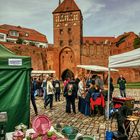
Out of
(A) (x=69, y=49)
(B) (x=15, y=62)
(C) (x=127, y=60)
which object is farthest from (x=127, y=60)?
(A) (x=69, y=49)

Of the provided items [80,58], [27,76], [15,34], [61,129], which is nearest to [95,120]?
[27,76]

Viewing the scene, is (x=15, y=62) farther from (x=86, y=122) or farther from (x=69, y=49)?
(x=69, y=49)

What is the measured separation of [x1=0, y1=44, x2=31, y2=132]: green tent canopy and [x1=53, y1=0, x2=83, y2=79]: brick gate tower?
51.3 m

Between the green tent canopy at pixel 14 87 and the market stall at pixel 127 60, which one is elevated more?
the market stall at pixel 127 60

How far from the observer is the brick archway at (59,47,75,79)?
195ft

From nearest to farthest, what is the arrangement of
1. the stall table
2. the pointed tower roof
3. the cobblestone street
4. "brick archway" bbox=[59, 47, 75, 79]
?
1. the cobblestone street
2. the stall table
3. "brick archway" bbox=[59, 47, 75, 79]
4. the pointed tower roof

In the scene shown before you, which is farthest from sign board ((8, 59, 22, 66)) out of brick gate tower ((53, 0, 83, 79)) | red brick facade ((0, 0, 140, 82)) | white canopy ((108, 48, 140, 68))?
brick gate tower ((53, 0, 83, 79))

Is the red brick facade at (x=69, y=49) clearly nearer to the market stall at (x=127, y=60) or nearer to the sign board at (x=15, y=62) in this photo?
the market stall at (x=127, y=60)

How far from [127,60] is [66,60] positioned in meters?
→ 50.7

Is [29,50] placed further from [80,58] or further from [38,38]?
[38,38]

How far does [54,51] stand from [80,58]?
5679mm

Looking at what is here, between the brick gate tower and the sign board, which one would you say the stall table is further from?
the brick gate tower

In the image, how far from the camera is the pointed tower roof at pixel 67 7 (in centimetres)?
6117

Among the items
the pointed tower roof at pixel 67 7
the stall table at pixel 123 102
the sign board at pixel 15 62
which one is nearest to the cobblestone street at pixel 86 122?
the stall table at pixel 123 102
